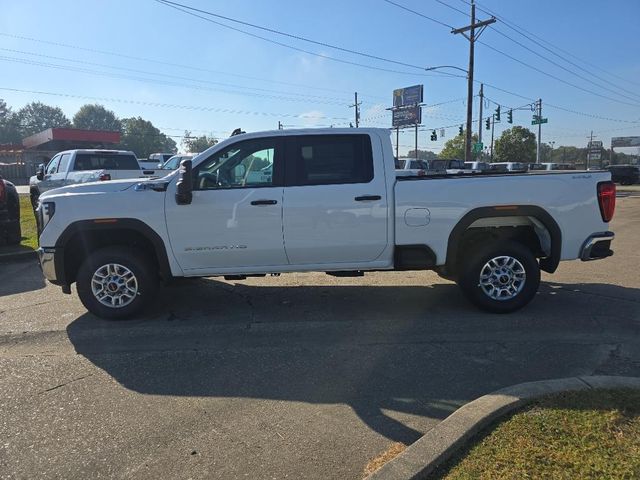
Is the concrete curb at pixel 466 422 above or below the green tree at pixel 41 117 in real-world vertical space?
below

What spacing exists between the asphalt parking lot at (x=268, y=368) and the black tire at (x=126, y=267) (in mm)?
179

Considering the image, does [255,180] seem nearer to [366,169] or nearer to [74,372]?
[366,169]

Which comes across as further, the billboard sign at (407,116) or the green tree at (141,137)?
the green tree at (141,137)

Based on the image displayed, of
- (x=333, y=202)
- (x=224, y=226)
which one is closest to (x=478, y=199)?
(x=333, y=202)

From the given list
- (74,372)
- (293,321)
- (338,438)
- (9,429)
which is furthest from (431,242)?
(9,429)

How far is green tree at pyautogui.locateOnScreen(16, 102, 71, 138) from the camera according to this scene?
141 m

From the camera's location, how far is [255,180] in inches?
211

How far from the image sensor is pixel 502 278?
5.60 meters

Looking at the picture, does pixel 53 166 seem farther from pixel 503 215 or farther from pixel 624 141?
pixel 624 141

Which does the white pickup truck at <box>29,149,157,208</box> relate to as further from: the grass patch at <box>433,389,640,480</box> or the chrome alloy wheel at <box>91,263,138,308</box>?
the grass patch at <box>433,389,640,480</box>

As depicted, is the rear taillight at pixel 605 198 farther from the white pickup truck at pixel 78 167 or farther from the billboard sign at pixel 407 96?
the billboard sign at pixel 407 96

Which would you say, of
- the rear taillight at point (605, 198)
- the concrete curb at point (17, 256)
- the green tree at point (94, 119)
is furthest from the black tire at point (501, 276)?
the green tree at point (94, 119)

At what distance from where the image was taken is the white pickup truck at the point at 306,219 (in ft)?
17.4

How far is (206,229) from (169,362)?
149cm
